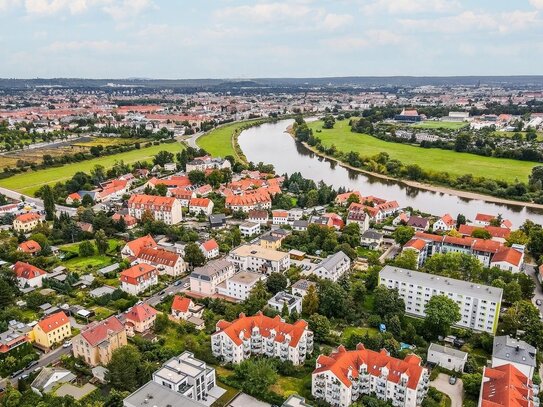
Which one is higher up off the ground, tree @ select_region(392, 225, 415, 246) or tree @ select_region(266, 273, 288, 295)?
tree @ select_region(392, 225, 415, 246)

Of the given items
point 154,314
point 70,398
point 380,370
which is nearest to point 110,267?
point 154,314

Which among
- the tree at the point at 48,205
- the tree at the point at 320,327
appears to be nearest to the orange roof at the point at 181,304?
the tree at the point at 320,327

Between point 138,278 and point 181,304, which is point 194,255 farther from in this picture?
point 181,304

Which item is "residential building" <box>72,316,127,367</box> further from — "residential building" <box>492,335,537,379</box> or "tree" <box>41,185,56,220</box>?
"tree" <box>41,185,56,220</box>

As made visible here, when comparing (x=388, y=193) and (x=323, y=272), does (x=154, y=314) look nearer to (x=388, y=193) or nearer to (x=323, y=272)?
(x=323, y=272)

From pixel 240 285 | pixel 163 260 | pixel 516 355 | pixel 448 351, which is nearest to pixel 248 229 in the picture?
pixel 163 260

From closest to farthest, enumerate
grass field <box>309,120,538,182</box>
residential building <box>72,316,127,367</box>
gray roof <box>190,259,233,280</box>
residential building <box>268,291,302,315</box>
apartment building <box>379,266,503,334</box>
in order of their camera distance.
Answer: residential building <box>72,316,127,367</box>, apartment building <box>379,266,503,334</box>, residential building <box>268,291,302,315</box>, gray roof <box>190,259,233,280</box>, grass field <box>309,120,538,182</box>

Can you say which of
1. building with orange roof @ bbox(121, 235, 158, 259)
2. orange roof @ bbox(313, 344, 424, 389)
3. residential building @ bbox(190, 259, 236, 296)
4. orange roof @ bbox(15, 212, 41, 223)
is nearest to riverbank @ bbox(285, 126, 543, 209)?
residential building @ bbox(190, 259, 236, 296)
